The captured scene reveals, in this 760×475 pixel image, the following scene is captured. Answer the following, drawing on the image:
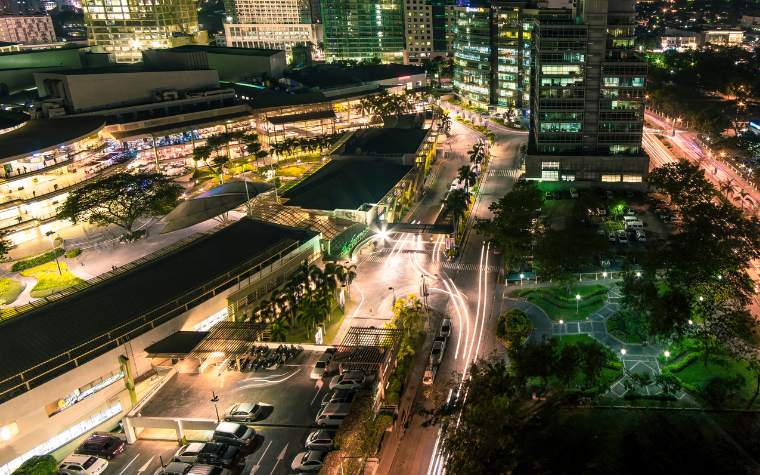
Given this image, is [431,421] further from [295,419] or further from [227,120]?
[227,120]

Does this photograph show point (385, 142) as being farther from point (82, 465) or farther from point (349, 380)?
point (82, 465)

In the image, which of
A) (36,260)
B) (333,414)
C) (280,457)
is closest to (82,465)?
(280,457)

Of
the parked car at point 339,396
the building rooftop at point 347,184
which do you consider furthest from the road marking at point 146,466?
the building rooftop at point 347,184

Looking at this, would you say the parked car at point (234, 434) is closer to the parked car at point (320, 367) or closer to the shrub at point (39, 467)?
the parked car at point (320, 367)

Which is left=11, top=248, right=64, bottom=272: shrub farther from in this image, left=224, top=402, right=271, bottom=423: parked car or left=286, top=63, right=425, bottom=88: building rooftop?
left=286, top=63, right=425, bottom=88: building rooftop

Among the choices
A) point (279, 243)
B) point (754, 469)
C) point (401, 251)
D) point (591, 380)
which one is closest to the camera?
point (754, 469)

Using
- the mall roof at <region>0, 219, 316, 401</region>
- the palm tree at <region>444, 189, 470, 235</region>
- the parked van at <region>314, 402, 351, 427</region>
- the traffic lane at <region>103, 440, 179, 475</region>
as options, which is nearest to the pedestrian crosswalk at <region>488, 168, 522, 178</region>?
the palm tree at <region>444, 189, 470, 235</region>

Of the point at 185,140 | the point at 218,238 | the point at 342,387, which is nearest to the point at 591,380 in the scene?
the point at 342,387
